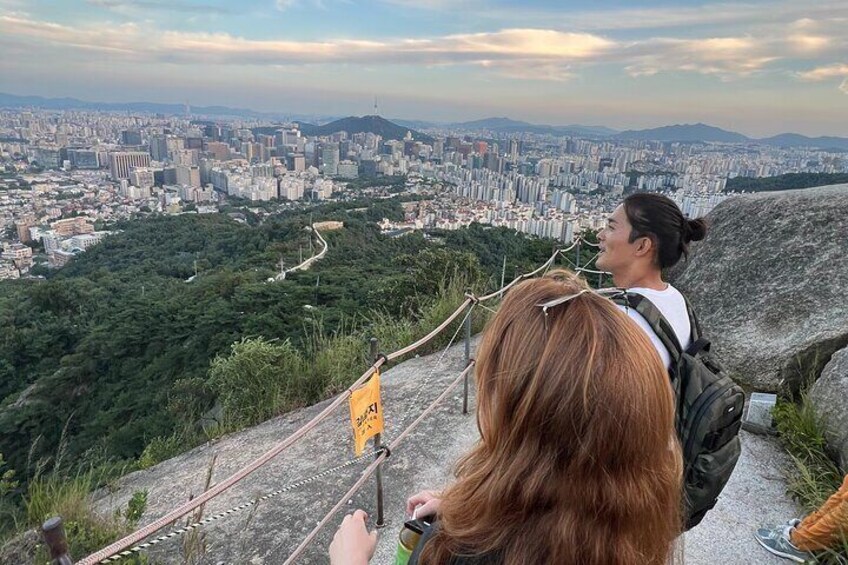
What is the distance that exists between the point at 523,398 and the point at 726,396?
0.83 m

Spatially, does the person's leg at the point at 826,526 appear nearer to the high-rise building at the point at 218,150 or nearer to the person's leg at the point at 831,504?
the person's leg at the point at 831,504

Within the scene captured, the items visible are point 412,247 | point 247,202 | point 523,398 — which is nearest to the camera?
point 523,398

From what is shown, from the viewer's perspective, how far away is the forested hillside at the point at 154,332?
5861 millimetres

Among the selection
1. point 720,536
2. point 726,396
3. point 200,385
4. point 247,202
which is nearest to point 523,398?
point 726,396

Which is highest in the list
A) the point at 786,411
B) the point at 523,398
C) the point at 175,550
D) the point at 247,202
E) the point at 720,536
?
the point at 523,398

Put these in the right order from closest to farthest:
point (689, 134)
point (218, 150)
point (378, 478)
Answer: point (378, 478)
point (689, 134)
point (218, 150)

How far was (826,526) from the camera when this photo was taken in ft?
5.72

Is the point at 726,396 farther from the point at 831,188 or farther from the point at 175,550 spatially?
the point at 831,188

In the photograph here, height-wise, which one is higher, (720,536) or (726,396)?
(726,396)

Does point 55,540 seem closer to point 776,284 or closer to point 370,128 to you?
point 776,284

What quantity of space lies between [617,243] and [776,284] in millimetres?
2429

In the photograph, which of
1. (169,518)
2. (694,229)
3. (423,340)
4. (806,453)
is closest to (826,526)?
(806,453)

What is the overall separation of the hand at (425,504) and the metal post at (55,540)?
1.96 feet

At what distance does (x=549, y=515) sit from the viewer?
657mm
